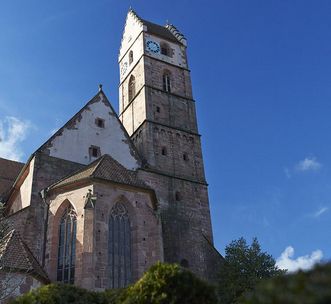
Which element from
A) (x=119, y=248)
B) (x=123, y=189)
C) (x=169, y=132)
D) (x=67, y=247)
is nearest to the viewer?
(x=119, y=248)

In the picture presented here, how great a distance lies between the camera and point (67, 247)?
18.2 metres

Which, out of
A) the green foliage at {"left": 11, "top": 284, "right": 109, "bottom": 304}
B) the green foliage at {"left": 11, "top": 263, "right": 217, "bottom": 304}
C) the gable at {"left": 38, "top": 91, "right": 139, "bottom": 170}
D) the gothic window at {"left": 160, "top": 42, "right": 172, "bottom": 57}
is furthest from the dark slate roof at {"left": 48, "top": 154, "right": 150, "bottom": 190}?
the gothic window at {"left": 160, "top": 42, "right": 172, "bottom": 57}

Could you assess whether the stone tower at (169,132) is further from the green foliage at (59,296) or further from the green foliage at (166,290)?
the green foliage at (166,290)

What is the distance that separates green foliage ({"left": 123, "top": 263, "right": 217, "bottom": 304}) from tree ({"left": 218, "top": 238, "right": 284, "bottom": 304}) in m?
11.9

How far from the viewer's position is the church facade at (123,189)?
1761 cm

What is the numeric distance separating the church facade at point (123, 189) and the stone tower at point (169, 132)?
0.22ft

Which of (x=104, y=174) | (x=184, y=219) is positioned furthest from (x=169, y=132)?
(x=104, y=174)

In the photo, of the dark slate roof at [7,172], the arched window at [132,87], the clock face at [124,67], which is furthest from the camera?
the clock face at [124,67]

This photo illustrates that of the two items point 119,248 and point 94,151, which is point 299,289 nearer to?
point 119,248

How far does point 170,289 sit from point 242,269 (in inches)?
546

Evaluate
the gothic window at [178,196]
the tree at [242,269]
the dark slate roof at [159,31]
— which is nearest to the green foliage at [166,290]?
the tree at [242,269]

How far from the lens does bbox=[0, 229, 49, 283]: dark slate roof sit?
1534cm

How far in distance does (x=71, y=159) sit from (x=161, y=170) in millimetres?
5741

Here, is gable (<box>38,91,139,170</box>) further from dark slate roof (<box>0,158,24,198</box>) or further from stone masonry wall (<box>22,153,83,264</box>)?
dark slate roof (<box>0,158,24,198</box>)
